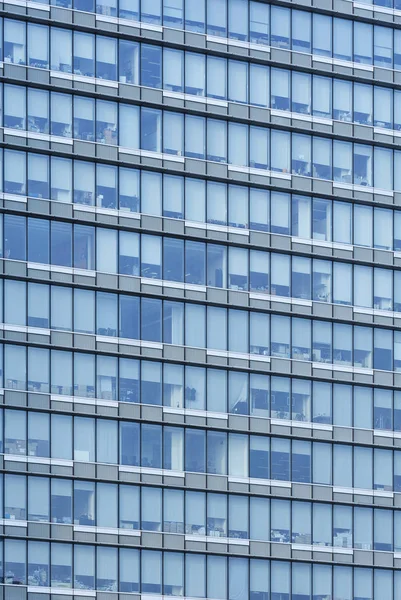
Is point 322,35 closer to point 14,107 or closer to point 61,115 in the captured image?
point 61,115

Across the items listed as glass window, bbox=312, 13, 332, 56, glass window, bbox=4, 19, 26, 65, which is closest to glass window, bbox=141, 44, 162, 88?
glass window, bbox=4, 19, 26, 65

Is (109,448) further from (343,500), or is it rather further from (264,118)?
(264,118)

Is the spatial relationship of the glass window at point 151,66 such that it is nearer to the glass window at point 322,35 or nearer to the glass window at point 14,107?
the glass window at point 14,107

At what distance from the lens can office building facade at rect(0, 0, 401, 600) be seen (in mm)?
87812

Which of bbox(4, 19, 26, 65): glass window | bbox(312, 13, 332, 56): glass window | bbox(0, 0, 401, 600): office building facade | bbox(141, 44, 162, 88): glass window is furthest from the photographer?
bbox(312, 13, 332, 56): glass window

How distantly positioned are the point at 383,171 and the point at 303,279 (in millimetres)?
7306

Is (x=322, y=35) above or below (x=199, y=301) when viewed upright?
above

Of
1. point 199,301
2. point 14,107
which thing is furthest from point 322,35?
point 14,107

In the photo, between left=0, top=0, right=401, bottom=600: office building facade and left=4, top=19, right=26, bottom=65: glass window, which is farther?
left=4, top=19, right=26, bottom=65: glass window

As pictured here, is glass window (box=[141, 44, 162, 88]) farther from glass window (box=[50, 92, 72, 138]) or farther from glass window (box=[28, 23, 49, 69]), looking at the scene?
glass window (box=[28, 23, 49, 69])

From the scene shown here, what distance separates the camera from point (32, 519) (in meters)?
86.3

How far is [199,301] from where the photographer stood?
91.5 metres

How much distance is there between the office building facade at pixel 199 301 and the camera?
288 ft

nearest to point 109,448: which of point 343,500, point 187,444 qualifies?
point 187,444
